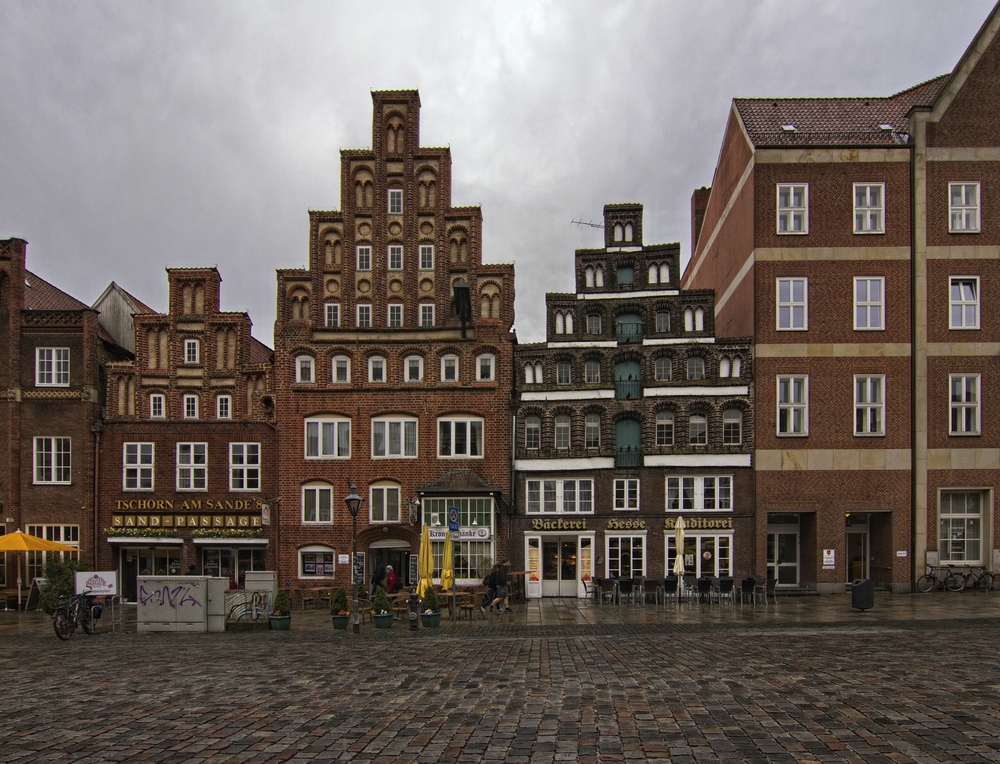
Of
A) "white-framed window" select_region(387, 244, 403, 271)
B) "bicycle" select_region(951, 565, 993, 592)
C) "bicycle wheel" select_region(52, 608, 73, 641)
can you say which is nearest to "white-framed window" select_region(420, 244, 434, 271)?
"white-framed window" select_region(387, 244, 403, 271)

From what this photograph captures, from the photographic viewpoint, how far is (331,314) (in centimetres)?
3547

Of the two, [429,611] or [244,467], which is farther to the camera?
[244,467]

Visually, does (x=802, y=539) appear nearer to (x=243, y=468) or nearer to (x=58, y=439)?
(x=243, y=468)

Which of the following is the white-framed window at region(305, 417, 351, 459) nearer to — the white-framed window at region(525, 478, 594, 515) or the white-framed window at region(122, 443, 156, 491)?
the white-framed window at region(122, 443, 156, 491)

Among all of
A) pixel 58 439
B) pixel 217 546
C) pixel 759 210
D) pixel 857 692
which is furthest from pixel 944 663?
pixel 58 439

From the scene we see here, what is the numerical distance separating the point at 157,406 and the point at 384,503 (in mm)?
10398

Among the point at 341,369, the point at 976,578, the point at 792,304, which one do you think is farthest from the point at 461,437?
the point at 976,578

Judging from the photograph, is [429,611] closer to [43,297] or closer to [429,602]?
[429,602]

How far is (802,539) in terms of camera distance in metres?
33.9

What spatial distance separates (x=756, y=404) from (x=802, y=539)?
5.67 metres

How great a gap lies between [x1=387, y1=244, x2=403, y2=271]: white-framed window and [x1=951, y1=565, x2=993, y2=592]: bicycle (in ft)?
80.1

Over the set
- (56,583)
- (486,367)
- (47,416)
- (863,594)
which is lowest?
(863,594)

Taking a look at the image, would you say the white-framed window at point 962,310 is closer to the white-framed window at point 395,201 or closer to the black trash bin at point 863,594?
the black trash bin at point 863,594

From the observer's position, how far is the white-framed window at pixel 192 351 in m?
35.8
